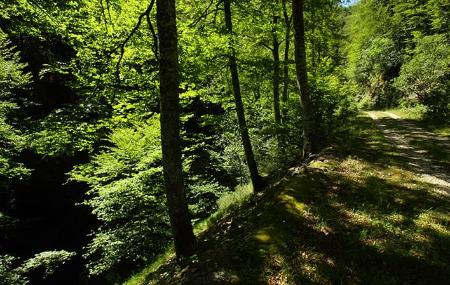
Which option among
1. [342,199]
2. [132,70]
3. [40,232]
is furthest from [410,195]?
[40,232]

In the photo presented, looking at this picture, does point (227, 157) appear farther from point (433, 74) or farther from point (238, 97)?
point (433, 74)

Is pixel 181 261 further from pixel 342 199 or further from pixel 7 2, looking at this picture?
pixel 7 2

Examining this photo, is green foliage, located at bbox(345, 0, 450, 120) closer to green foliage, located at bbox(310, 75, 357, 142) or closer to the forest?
the forest

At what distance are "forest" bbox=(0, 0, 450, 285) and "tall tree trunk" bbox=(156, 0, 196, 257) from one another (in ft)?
0.08

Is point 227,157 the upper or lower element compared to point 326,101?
lower

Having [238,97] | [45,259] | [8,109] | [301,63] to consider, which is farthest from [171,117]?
[8,109]

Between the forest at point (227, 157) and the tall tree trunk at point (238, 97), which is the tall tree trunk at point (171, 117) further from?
the tall tree trunk at point (238, 97)

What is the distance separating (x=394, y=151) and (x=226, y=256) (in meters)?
8.95

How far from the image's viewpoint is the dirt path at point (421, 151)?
887cm

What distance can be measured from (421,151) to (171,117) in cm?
980

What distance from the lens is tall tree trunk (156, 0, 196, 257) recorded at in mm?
6621

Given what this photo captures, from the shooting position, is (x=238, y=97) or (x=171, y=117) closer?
(x=171, y=117)

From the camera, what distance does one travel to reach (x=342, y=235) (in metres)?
6.20

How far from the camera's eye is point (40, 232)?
2609 cm
